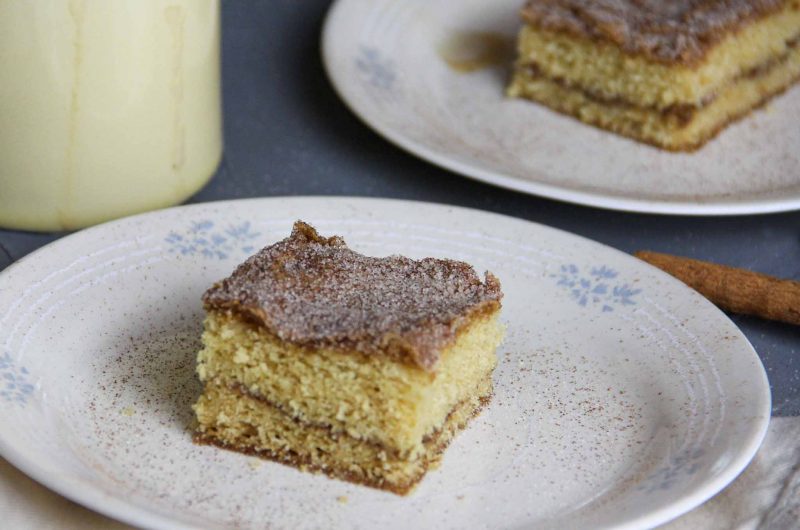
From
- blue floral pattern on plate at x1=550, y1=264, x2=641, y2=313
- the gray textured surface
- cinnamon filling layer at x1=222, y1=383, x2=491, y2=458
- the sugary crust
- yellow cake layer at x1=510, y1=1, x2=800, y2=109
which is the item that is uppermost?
the sugary crust

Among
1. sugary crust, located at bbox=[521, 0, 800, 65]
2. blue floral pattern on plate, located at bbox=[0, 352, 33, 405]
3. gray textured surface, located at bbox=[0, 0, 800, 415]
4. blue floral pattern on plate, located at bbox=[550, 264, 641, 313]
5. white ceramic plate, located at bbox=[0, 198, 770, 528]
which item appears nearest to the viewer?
white ceramic plate, located at bbox=[0, 198, 770, 528]

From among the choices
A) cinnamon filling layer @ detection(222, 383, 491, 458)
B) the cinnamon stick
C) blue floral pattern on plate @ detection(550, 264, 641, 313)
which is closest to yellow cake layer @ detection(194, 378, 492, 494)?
cinnamon filling layer @ detection(222, 383, 491, 458)

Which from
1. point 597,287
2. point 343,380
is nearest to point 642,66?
point 597,287

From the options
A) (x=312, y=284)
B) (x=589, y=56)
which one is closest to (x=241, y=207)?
(x=312, y=284)

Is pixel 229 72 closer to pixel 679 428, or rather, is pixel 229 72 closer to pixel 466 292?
pixel 466 292

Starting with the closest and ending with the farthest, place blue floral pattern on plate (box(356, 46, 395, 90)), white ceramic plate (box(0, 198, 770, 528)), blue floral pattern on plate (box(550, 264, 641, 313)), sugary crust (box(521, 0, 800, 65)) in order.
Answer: white ceramic plate (box(0, 198, 770, 528))
blue floral pattern on plate (box(550, 264, 641, 313))
sugary crust (box(521, 0, 800, 65))
blue floral pattern on plate (box(356, 46, 395, 90))

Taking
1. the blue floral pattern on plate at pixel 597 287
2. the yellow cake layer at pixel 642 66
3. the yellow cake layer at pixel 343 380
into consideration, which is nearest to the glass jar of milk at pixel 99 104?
the yellow cake layer at pixel 343 380

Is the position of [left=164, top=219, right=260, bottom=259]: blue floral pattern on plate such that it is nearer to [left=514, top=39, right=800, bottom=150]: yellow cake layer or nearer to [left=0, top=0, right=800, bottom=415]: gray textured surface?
Result: [left=0, top=0, right=800, bottom=415]: gray textured surface

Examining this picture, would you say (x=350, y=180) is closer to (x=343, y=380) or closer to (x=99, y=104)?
(x=99, y=104)
